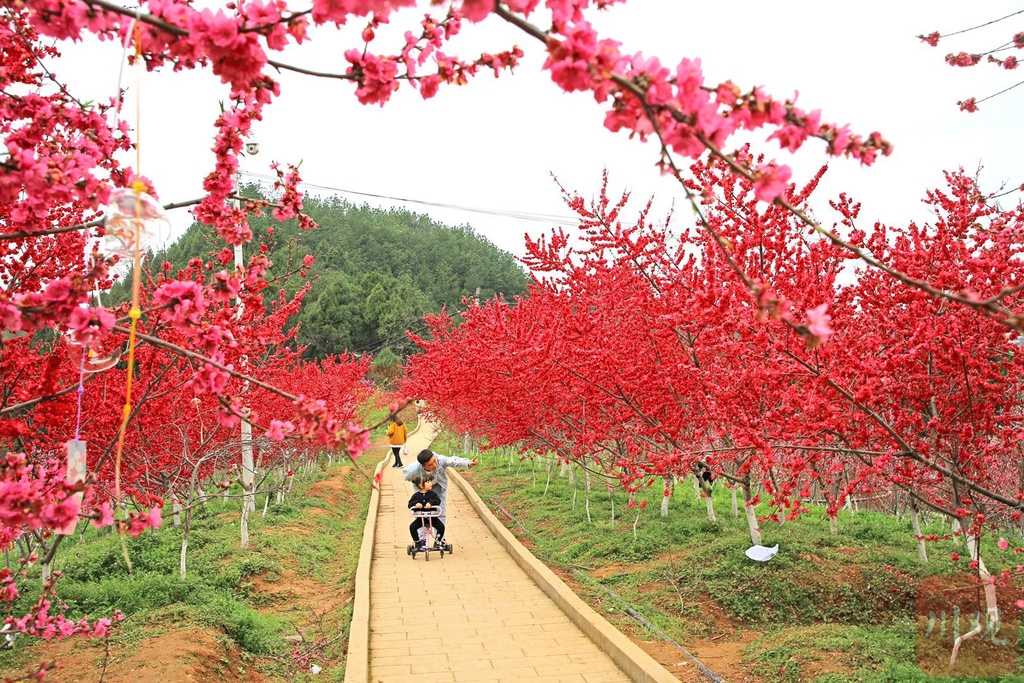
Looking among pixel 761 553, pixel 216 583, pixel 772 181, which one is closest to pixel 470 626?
pixel 761 553

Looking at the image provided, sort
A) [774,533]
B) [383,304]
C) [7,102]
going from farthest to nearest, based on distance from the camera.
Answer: [383,304]
[774,533]
[7,102]

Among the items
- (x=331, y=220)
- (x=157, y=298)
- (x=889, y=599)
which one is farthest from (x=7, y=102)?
(x=331, y=220)

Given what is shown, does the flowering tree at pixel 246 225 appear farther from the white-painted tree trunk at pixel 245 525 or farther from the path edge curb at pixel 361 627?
the white-painted tree trunk at pixel 245 525

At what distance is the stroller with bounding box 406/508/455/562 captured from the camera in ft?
34.3

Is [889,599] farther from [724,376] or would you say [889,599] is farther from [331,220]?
[331,220]

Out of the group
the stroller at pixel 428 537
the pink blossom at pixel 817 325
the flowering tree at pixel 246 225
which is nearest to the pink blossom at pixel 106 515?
the flowering tree at pixel 246 225

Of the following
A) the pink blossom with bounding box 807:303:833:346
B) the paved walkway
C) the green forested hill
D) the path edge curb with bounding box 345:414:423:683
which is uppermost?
the green forested hill

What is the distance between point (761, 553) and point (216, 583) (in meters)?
5.94

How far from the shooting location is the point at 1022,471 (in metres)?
8.03

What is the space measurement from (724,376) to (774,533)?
12.5 ft

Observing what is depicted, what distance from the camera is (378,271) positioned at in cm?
7144

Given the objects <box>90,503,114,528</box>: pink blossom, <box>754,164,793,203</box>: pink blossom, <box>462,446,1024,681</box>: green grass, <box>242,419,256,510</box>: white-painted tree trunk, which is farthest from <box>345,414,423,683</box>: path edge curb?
<box>754,164,793,203</box>: pink blossom

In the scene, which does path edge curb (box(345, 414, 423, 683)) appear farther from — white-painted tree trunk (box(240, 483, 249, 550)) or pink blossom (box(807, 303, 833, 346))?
pink blossom (box(807, 303, 833, 346))

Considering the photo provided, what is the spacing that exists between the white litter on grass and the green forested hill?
28.4m
